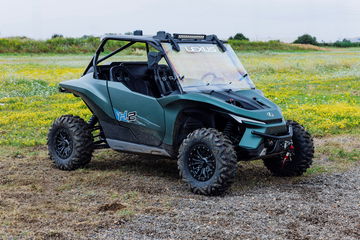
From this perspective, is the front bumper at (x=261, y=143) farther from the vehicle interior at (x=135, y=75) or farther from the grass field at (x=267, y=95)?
the grass field at (x=267, y=95)

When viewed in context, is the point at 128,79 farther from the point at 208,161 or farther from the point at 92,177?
the point at 208,161

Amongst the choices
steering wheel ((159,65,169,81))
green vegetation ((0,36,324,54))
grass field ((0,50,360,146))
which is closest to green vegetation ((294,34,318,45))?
green vegetation ((0,36,324,54))

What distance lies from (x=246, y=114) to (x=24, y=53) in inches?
2283

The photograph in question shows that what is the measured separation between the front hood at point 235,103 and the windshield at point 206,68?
0.26m

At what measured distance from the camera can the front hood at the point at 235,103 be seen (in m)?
7.46

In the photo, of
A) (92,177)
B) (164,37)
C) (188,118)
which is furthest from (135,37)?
(92,177)

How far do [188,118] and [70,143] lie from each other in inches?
87.9

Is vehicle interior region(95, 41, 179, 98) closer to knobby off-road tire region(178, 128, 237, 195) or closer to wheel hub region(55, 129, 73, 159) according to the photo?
wheel hub region(55, 129, 73, 159)

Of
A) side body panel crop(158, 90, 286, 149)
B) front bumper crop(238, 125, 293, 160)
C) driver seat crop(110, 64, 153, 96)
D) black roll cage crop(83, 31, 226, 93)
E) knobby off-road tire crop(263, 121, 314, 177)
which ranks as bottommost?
knobby off-road tire crop(263, 121, 314, 177)

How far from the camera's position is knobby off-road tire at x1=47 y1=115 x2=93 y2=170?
905 cm

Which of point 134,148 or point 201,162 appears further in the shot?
point 134,148

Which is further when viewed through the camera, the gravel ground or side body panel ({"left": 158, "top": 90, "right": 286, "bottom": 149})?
side body panel ({"left": 158, "top": 90, "right": 286, "bottom": 149})

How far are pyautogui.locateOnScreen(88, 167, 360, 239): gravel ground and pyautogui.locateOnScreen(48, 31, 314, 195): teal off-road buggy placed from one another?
45 centimetres

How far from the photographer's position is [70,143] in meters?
9.23
